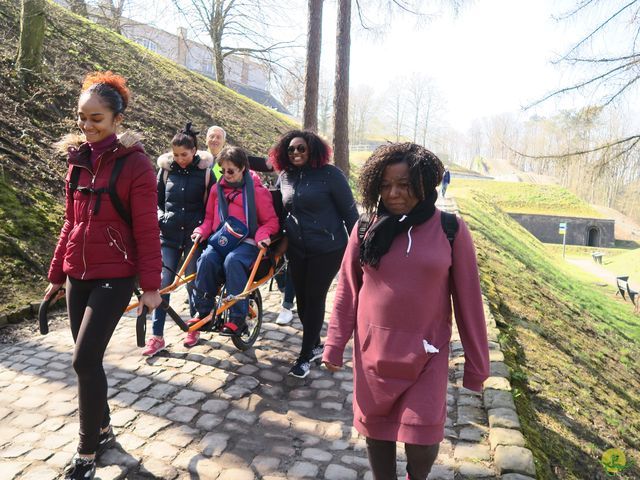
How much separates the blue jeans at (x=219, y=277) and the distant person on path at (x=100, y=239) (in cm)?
156

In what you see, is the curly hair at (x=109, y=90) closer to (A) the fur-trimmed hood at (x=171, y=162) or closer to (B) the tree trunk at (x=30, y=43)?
(A) the fur-trimmed hood at (x=171, y=162)

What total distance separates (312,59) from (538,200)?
39.2 m

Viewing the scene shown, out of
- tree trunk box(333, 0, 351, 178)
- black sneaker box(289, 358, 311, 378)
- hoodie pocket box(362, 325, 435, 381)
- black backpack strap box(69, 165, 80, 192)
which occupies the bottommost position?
black sneaker box(289, 358, 311, 378)

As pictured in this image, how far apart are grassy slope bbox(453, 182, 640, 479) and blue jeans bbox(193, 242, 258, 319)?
257 centimetres

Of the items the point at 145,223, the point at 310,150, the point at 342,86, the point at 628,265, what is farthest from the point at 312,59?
the point at 628,265

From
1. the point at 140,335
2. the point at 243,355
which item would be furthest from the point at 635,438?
the point at 140,335

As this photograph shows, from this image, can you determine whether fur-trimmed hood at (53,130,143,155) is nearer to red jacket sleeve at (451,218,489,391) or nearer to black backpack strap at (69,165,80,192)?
black backpack strap at (69,165,80,192)

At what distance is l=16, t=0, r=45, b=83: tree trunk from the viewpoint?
948cm

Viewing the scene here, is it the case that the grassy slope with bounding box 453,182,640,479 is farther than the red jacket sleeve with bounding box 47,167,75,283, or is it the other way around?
the grassy slope with bounding box 453,182,640,479

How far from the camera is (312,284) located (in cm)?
450

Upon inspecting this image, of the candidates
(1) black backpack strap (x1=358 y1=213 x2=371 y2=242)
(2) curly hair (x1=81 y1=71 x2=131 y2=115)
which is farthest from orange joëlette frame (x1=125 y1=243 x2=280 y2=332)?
(1) black backpack strap (x1=358 y1=213 x2=371 y2=242)

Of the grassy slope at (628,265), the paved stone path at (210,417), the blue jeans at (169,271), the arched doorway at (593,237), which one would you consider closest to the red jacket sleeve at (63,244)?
the paved stone path at (210,417)

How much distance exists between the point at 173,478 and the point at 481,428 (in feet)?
7.20

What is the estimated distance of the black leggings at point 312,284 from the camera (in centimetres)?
446
